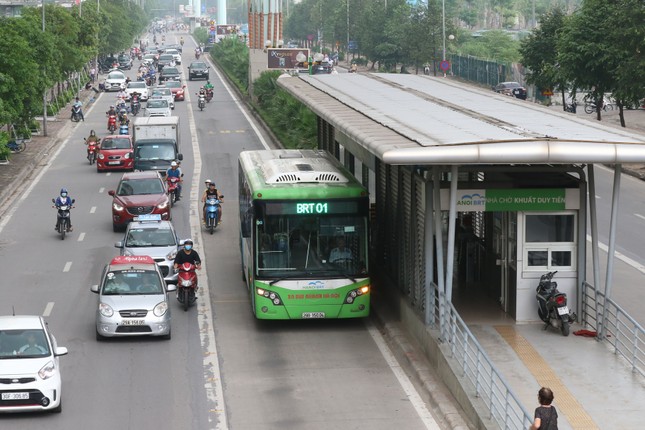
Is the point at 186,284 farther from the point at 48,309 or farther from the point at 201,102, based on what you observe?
the point at 201,102

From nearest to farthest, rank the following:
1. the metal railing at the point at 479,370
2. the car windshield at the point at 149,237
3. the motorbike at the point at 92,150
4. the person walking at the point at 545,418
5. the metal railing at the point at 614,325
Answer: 1. the person walking at the point at 545,418
2. the metal railing at the point at 479,370
3. the metal railing at the point at 614,325
4. the car windshield at the point at 149,237
5. the motorbike at the point at 92,150

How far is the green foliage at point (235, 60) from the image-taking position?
9512 centimetres

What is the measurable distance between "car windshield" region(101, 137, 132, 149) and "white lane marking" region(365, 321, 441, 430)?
26378mm

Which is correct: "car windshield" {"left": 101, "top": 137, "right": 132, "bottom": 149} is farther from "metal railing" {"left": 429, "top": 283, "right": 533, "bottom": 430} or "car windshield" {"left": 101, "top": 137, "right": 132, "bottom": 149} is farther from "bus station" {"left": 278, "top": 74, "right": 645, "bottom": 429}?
"metal railing" {"left": 429, "top": 283, "right": 533, "bottom": 430}

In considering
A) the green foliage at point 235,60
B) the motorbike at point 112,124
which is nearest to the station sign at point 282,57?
the green foliage at point 235,60

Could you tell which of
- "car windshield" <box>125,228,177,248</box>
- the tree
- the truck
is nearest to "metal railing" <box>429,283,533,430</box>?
"car windshield" <box>125,228,177,248</box>

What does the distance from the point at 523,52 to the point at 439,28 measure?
3026 centimetres

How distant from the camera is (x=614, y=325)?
1977cm

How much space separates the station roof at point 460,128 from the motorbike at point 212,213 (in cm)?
440

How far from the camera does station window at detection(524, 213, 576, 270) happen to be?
21188 mm

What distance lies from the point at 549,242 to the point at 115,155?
2992cm

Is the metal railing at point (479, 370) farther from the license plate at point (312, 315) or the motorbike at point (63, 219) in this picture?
the motorbike at point (63, 219)

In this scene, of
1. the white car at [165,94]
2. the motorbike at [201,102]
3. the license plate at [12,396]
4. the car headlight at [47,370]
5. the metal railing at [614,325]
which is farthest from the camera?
the motorbike at [201,102]

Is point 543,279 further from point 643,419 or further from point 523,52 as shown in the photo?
point 523,52
